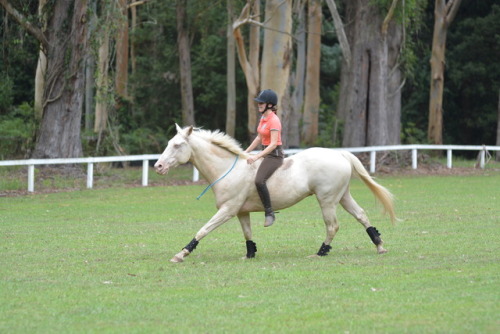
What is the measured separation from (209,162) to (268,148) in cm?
93

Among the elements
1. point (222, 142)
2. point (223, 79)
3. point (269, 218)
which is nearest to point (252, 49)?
point (223, 79)

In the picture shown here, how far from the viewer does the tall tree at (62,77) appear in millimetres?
26750

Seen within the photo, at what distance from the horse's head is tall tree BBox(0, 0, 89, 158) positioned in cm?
1533

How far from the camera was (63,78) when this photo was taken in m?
27.0

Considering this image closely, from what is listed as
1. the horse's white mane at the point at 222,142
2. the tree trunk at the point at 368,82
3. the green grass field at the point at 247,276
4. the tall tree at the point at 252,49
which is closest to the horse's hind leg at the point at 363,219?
the green grass field at the point at 247,276

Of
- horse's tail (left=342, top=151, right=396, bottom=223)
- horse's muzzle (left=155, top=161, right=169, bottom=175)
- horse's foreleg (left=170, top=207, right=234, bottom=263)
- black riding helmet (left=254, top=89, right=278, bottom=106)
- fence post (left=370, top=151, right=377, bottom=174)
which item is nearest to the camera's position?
horse's foreleg (left=170, top=207, right=234, bottom=263)

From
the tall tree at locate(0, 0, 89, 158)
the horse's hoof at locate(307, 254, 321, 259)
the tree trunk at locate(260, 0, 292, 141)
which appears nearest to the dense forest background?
the tree trunk at locate(260, 0, 292, 141)

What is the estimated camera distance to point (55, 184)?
82.2 feet

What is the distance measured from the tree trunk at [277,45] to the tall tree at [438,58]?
12.0 metres

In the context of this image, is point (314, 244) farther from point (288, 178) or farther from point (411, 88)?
point (411, 88)

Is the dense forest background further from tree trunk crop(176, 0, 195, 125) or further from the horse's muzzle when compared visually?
the horse's muzzle

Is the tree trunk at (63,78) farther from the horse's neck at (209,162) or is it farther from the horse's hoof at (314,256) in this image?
the horse's hoof at (314,256)

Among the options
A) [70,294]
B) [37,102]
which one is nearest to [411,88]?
[37,102]

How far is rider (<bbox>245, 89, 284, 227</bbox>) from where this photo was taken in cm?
1225
